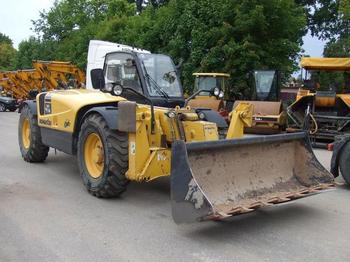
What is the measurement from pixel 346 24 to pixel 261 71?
798 inches

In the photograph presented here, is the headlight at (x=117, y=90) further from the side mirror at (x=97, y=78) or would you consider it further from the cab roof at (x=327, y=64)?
the cab roof at (x=327, y=64)

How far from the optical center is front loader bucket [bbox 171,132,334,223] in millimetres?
5246

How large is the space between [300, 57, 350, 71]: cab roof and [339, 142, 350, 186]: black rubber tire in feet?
24.6

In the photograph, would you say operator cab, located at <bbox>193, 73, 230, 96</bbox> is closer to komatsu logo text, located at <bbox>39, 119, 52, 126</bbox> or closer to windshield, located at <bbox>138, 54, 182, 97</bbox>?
komatsu logo text, located at <bbox>39, 119, 52, 126</bbox>

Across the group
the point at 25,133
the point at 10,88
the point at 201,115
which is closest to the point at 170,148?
the point at 201,115

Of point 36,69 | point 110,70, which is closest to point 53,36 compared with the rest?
point 36,69

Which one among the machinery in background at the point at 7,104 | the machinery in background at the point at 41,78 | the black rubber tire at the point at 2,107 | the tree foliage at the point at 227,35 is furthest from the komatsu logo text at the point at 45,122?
the black rubber tire at the point at 2,107

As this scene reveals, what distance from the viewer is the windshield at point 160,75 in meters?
7.67

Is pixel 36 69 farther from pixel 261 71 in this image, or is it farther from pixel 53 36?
pixel 53 36

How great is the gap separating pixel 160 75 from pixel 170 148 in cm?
164

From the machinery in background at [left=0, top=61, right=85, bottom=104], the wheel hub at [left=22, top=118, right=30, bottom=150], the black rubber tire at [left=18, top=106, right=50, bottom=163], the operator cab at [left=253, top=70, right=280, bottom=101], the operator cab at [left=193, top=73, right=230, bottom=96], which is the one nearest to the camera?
the black rubber tire at [left=18, top=106, right=50, bottom=163]

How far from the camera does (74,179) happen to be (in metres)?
8.22

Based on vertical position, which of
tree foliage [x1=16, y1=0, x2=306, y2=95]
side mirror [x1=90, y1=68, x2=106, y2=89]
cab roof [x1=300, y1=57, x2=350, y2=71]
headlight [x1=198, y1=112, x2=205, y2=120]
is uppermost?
tree foliage [x1=16, y1=0, x2=306, y2=95]

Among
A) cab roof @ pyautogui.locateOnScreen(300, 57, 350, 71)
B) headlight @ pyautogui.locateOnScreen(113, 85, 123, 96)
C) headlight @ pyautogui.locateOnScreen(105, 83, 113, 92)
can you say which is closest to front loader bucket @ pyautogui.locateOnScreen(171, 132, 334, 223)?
headlight @ pyautogui.locateOnScreen(113, 85, 123, 96)
